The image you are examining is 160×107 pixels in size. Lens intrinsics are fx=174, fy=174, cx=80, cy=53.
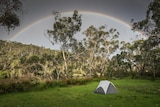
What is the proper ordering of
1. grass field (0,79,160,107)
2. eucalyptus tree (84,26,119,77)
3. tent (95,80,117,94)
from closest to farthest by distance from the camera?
1. grass field (0,79,160,107)
2. tent (95,80,117,94)
3. eucalyptus tree (84,26,119,77)

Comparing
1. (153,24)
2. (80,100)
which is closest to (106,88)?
(80,100)

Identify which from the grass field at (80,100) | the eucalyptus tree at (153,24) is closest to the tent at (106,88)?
the grass field at (80,100)

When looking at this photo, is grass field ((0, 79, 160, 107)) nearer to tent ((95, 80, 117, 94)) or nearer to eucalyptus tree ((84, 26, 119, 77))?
tent ((95, 80, 117, 94))

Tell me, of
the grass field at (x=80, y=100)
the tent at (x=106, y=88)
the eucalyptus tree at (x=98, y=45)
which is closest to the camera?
the grass field at (x=80, y=100)

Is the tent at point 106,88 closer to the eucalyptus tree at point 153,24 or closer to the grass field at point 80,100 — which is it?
the grass field at point 80,100

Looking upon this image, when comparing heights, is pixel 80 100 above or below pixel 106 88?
below

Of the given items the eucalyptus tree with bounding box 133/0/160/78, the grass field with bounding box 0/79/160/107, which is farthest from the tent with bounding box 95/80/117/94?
the eucalyptus tree with bounding box 133/0/160/78

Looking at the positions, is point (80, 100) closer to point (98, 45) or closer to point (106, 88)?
point (106, 88)

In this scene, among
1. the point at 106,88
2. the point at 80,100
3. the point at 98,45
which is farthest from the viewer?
the point at 98,45

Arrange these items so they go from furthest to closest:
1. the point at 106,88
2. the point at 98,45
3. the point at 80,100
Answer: the point at 98,45
the point at 106,88
the point at 80,100

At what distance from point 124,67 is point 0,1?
168 feet

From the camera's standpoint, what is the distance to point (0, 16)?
55.5 feet

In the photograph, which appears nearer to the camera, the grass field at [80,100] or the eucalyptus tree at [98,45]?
the grass field at [80,100]

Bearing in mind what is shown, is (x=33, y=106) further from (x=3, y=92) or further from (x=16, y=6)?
(x=16, y=6)
